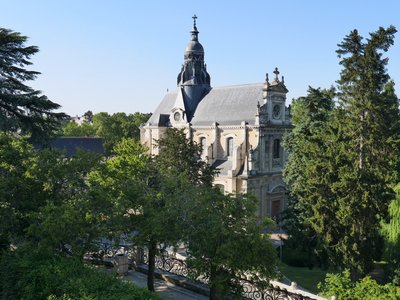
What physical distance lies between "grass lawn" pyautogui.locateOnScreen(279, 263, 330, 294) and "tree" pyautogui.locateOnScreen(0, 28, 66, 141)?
16441 mm

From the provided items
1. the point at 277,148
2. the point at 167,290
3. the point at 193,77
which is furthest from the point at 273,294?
the point at 193,77

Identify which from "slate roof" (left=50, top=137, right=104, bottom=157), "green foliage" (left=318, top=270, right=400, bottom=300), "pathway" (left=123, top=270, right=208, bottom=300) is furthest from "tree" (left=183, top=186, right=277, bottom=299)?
"slate roof" (left=50, top=137, right=104, bottom=157)

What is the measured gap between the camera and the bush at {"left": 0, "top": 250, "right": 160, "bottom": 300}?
13.0m

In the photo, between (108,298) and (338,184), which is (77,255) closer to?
(108,298)

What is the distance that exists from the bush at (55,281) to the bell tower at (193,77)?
33679 millimetres

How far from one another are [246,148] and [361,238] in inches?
791

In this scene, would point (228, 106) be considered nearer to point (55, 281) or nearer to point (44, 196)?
point (44, 196)

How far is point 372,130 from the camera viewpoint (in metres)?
24.3

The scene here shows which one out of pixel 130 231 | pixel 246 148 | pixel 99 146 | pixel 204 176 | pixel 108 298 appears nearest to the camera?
pixel 108 298

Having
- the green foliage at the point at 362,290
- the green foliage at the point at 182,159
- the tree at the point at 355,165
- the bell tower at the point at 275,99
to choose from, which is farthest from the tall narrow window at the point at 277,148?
the green foliage at the point at 362,290

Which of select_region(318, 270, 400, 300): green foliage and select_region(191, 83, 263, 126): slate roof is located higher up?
select_region(191, 83, 263, 126): slate roof

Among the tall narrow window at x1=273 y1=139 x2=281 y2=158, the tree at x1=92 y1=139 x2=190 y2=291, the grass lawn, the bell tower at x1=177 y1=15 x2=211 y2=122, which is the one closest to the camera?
the tree at x1=92 y1=139 x2=190 y2=291

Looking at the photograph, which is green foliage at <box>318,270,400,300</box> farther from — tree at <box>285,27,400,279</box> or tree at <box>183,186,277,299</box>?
tree at <box>285,27,400,279</box>

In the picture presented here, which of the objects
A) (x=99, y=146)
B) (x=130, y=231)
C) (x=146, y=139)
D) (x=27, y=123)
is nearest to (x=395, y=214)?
(x=130, y=231)
